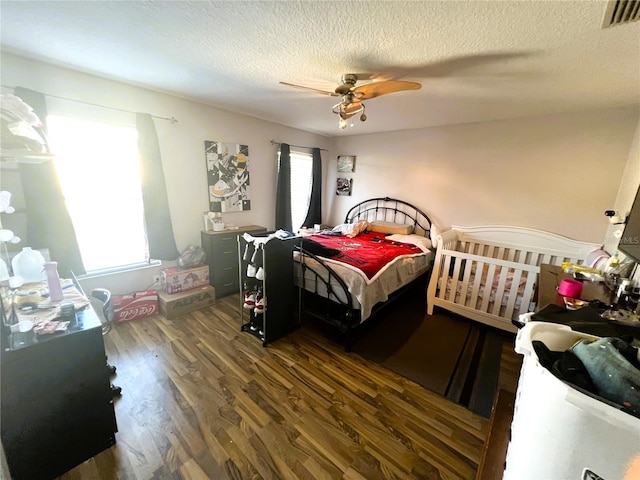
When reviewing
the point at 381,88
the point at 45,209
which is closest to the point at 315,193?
the point at 381,88

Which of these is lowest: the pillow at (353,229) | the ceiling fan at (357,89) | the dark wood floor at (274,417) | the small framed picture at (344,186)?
the dark wood floor at (274,417)

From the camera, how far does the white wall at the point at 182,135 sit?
88.4 inches

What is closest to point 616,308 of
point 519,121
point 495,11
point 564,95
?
point 495,11

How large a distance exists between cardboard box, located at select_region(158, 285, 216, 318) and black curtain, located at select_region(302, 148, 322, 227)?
2.25 metres

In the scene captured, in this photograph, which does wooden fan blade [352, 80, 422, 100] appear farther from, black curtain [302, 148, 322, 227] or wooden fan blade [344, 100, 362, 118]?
black curtain [302, 148, 322, 227]

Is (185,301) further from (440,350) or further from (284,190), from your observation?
(440,350)

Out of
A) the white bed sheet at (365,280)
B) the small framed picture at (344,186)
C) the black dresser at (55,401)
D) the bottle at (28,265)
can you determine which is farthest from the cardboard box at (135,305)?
the small framed picture at (344,186)

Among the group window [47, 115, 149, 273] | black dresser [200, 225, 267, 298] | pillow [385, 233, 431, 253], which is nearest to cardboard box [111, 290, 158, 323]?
window [47, 115, 149, 273]

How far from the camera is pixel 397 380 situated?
2.04 m

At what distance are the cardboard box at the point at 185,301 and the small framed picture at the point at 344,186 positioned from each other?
2937 millimetres

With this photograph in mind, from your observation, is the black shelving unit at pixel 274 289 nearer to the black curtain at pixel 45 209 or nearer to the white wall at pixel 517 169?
the black curtain at pixel 45 209

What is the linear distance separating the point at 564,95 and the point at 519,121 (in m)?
0.81

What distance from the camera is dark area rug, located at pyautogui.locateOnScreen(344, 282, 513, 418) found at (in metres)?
1.99

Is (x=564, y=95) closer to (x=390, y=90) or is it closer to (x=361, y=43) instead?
(x=390, y=90)
